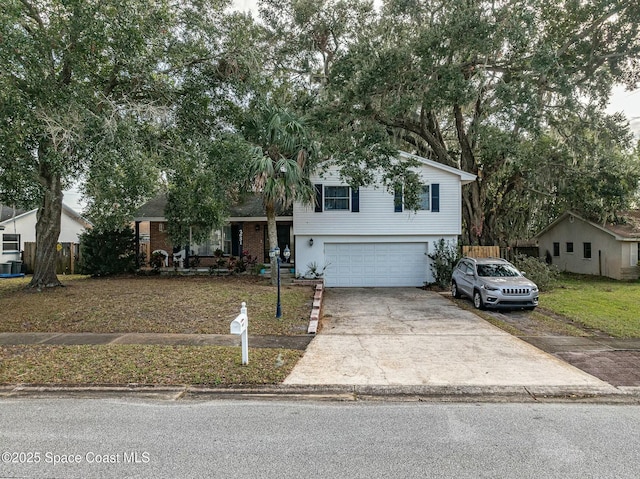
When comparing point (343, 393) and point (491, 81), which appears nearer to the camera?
point (343, 393)

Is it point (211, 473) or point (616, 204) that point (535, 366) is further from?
point (616, 204)

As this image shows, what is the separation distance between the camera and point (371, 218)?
1791 cm

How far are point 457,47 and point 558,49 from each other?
4.76 m

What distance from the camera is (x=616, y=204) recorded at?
19688mm

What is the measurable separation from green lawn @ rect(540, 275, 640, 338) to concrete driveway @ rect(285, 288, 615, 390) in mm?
2690

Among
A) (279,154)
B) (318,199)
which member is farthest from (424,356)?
(318,199)

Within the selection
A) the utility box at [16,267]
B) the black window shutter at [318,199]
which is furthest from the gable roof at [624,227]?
the utility box at [16,267]

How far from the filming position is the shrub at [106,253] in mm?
18328

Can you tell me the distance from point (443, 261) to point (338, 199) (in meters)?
5.22

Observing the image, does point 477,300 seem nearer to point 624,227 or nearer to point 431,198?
point 431,198

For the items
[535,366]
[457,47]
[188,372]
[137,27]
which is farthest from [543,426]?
[457,47]

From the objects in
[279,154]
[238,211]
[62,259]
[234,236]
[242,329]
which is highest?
[279,154]

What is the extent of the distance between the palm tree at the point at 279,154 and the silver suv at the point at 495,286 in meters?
6.60

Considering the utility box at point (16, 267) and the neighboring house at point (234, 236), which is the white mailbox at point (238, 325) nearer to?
the neighboring house at point (234, 236)
